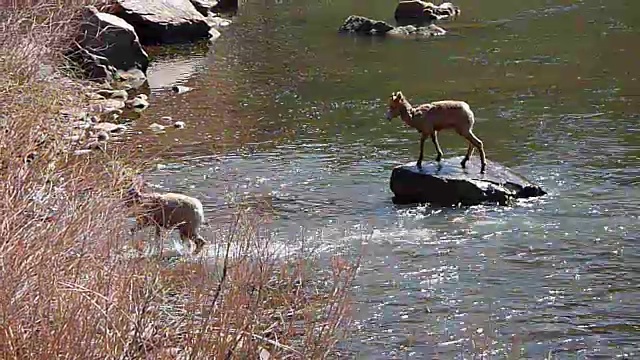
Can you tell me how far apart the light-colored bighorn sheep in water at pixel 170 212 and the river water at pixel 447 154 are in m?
1.11

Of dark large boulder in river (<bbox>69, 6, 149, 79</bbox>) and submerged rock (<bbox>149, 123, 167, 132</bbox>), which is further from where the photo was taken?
dark large boulder in river (<bbox>69, 6, 149, 79</bbox>)

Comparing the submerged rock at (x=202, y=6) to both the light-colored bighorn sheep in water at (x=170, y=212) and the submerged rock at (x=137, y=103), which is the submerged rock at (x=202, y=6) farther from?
the light-colored bighorn sheep in water at (x=170, y=212)

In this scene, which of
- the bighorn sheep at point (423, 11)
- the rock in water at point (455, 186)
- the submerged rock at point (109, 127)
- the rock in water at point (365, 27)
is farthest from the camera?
the bighorn sheep at point (423, 11)

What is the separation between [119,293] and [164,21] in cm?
2438

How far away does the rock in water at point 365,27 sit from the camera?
30031mm

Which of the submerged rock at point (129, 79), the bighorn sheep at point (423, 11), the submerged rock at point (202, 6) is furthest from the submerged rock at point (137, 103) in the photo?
the submerged rock at point (202, 6)

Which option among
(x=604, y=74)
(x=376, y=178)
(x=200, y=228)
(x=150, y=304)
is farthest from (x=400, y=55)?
(x=150, y=304)

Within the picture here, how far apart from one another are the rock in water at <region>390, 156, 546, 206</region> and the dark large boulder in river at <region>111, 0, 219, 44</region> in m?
15.6

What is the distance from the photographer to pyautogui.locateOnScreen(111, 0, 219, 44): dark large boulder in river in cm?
2870

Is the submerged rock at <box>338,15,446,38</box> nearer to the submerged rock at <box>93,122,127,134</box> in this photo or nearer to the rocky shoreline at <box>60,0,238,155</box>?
the rocky shoreline at <box>60,0,238,155</box>

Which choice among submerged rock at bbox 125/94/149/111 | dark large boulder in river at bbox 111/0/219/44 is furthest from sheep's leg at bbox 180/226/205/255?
dark large boulder in river at bbox 111/0/219/44

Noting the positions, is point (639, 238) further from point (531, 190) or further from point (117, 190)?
point (117, 190)

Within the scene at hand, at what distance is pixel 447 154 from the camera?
1639 cm

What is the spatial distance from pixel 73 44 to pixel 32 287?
48.7ft
